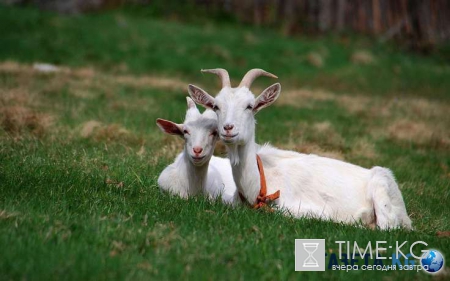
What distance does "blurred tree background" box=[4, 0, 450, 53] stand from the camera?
24.9 metres

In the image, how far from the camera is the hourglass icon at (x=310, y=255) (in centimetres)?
482

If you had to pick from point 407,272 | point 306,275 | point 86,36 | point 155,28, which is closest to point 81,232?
point 306,275

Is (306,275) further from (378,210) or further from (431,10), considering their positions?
(431,10)

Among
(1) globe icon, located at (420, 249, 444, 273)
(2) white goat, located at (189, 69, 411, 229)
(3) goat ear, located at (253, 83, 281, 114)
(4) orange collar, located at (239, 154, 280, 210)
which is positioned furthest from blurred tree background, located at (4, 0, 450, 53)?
(1) globe icon, located at (420, 249, 444, 273)

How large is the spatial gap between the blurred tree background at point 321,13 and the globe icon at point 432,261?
2077cm

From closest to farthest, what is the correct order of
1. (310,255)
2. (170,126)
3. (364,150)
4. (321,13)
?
(310,255) < (170,126) < (364,150) < (321,13)

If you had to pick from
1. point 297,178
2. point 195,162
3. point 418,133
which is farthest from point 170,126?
point 418,133

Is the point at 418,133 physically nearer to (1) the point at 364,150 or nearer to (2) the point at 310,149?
(1) the point at 364,150

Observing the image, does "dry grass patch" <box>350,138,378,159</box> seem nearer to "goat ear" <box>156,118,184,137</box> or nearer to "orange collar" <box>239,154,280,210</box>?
"orange collar" <box>239,154,280,210</box>

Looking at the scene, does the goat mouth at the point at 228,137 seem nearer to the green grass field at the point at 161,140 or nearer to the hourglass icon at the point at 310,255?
the green grass field at the point at 161,140

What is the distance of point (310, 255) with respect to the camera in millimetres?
4953

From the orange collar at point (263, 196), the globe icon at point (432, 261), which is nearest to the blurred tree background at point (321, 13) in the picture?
the orange collar at point (263, 196)

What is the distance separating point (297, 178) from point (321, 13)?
65.4 ft
